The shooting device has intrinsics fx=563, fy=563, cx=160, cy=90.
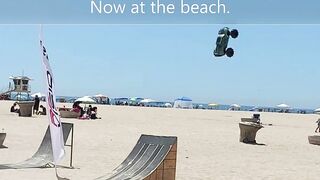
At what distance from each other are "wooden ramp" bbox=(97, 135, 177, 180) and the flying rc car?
184 cm

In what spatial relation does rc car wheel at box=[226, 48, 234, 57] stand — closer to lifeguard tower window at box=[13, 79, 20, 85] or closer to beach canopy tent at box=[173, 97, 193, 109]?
lifeguard tower window at box=[13, 79, 20, 85]

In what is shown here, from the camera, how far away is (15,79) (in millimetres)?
65500

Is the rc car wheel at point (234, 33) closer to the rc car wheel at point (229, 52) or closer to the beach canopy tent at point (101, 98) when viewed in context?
the rc car wheel at point (229, 52)

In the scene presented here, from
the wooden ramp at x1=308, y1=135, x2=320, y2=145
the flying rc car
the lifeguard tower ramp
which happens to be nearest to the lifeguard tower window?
the wooden ramp at x1=308, y1=135, x2=320, y2=145

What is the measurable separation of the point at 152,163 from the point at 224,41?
106 inches

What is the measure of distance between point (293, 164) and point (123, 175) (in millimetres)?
5083

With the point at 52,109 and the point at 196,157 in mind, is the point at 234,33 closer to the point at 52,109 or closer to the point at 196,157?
the point at 196,157

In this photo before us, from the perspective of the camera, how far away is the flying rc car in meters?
9.28

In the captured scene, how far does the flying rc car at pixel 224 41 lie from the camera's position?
9.28m

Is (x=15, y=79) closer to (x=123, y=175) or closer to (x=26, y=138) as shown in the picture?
(x=26, y=138)

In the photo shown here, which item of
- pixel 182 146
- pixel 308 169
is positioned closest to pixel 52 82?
pixel 308 169

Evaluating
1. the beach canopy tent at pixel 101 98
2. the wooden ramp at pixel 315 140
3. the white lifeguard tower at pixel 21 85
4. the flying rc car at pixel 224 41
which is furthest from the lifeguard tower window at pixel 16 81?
the flying rc car at pixel 224 41

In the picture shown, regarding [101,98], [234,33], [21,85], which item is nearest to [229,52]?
[234,33]

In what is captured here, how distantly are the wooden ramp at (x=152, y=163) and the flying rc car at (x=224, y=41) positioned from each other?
6.03ft
